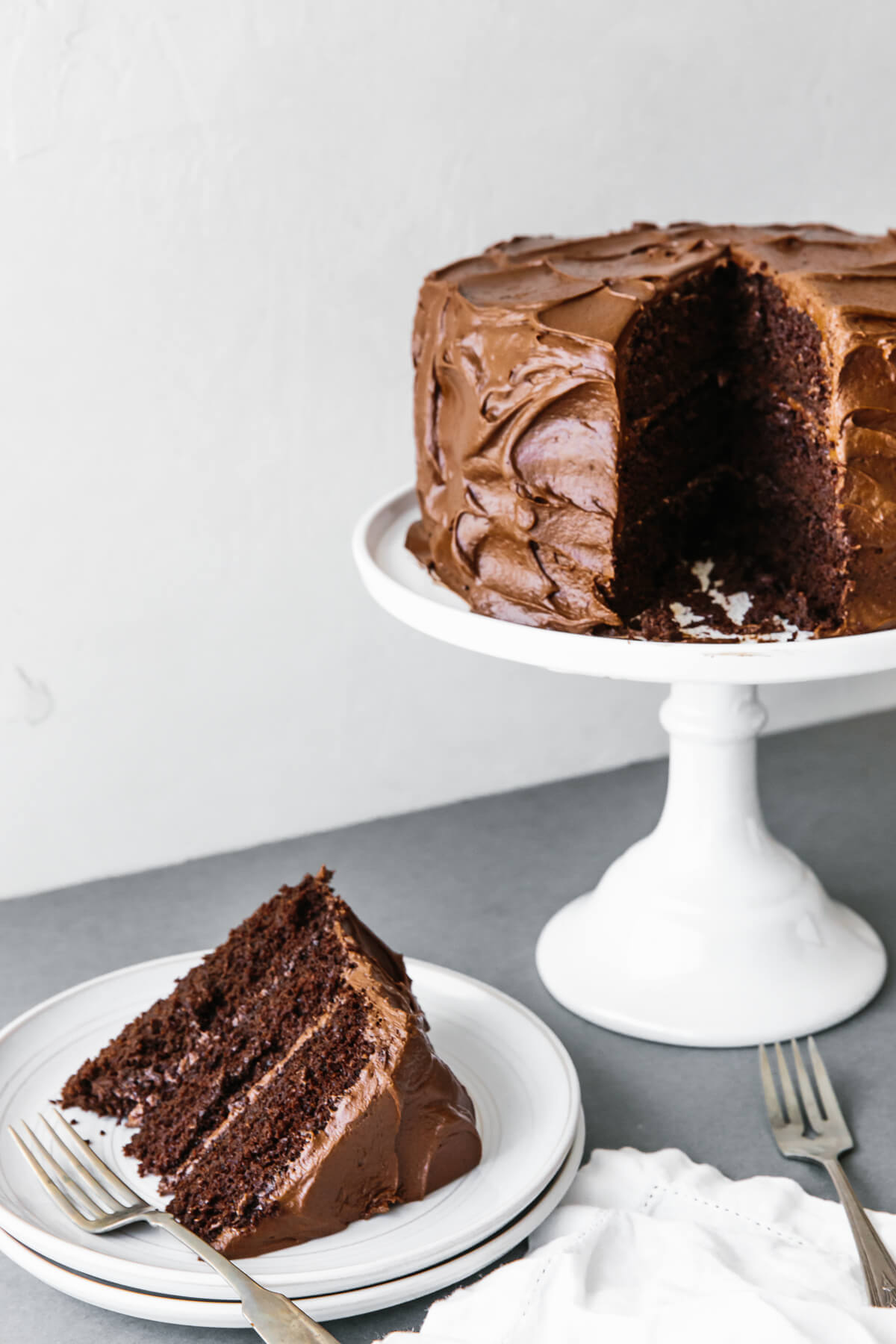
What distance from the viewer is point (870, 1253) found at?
1353mm

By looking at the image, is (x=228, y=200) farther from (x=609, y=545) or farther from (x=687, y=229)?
(x=609, y=545)

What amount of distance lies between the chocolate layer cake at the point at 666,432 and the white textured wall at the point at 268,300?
13.8 inches

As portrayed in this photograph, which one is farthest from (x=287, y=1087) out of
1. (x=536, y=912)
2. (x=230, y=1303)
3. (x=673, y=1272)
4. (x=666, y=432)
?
(x=666, y=432)

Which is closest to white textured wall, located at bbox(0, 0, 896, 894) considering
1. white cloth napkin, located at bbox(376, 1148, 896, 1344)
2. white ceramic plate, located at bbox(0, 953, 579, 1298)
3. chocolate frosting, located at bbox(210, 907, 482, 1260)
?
white ceramic plate, located at bbox(0, 953, 579, 1298)

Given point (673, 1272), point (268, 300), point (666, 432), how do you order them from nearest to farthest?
point (673, 1272) → point (666, 432) → point (268, 300)

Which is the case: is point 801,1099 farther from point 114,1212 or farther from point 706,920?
point 114,1212

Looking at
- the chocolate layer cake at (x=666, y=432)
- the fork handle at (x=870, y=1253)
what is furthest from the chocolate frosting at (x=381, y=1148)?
the chocolate layer cake at (x=666, y=432)

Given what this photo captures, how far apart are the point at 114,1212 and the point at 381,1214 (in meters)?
0.27

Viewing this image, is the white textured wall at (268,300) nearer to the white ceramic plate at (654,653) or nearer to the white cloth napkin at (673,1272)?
the white ceramic plate at (654,653)

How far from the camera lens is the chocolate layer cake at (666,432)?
5.32 ft

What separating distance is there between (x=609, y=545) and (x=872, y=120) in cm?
134

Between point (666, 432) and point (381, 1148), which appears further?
point (666, 432)

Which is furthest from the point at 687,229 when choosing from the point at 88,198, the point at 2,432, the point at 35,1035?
the point at 35,1035

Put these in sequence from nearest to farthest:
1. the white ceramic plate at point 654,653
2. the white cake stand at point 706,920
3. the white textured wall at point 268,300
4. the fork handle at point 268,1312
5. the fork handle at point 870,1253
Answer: the fork handle at point 268,1312 → the fork handle at point 870,1253 → the white ceramic plate at point 654,653 → the white cake stand at point 706,920 → the white textured wall at point 268,300
